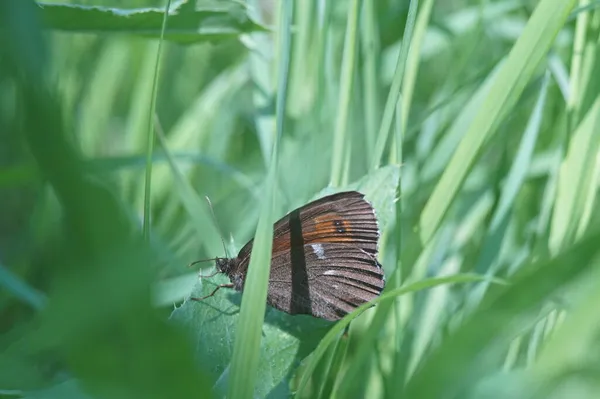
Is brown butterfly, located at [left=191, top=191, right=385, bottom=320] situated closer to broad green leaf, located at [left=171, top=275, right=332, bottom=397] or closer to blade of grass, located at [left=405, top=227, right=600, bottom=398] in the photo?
broad green leaf, located at [left=171, top=275, right=332, bottom=397]

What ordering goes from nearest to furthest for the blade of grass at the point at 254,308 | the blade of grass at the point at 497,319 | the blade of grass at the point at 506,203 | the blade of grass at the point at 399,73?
the blade of grass at the point at 497,319
the blade of grass at the point at 254,308
the blade of grass at the point at 399,73
the blade of grass at the point at 506,203

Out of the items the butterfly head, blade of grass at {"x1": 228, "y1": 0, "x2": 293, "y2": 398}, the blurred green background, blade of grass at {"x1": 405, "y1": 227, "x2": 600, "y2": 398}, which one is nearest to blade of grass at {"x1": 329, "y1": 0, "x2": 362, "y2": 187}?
the blurred green background

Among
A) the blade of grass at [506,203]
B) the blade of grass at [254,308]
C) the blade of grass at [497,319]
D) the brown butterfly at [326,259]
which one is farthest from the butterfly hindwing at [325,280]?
the blade of grass at [497,319]

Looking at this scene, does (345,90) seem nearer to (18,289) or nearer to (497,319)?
(18,289)

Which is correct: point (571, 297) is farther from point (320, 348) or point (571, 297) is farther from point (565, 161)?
point (565, 161)

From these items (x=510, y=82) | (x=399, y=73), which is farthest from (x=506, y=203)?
(x=399, y=73)

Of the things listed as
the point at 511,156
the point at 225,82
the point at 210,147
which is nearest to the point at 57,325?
the point at 511,156

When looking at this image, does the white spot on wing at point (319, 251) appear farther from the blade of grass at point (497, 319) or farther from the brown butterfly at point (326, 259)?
the blade of grass at point (497, 319)
